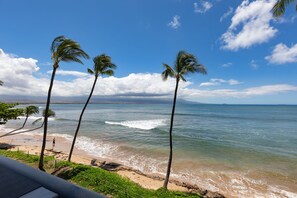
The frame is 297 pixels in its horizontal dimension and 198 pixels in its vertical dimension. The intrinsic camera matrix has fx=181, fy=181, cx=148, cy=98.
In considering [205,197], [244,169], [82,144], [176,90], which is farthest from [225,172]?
[82,144]

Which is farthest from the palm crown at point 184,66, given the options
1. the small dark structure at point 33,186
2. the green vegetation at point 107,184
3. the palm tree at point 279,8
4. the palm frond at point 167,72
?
the small dark structure at point 33,186

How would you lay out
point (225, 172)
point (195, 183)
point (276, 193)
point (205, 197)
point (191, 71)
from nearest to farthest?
point (205, 197)
point (191, 71)
point (276, 193)
point (195, 183)
point (225, 172)

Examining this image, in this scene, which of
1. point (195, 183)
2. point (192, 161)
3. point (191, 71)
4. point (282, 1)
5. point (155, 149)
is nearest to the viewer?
point (282, 1)

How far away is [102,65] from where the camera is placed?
15.0 metres

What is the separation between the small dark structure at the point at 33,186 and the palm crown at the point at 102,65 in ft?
42.8

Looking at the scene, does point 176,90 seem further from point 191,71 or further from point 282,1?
point 282,1

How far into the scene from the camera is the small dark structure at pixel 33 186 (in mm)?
2081

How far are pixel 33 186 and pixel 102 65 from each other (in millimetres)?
13562

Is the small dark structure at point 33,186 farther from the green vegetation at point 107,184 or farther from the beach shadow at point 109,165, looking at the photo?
the beach shadow at point 109,165

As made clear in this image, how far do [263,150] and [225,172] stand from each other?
454 inches

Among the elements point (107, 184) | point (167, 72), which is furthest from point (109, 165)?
point (167, 72)

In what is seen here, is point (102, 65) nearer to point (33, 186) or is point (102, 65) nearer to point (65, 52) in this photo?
point (65, 52)

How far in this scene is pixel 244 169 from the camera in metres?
17.5

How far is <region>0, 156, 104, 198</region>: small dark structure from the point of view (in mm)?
2081
